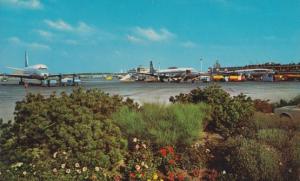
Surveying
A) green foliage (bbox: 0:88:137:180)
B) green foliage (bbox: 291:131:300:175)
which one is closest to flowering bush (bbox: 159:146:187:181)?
green foliage (bbox: 0:88:137:180)

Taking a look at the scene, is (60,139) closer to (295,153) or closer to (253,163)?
(253,163)

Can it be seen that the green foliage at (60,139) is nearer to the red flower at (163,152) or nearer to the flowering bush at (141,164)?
the flowering bush at (141,164)

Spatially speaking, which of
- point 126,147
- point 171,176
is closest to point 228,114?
point 126,147

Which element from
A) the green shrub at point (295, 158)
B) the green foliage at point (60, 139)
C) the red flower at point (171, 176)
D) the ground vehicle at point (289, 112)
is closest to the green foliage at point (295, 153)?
the green shrub at point (295, 158)

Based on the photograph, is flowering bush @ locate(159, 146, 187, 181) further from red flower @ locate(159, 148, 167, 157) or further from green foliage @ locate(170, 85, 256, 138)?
green foliage @ locate(170, 85, 256, 138)

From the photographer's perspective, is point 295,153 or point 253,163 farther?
point 295,153
